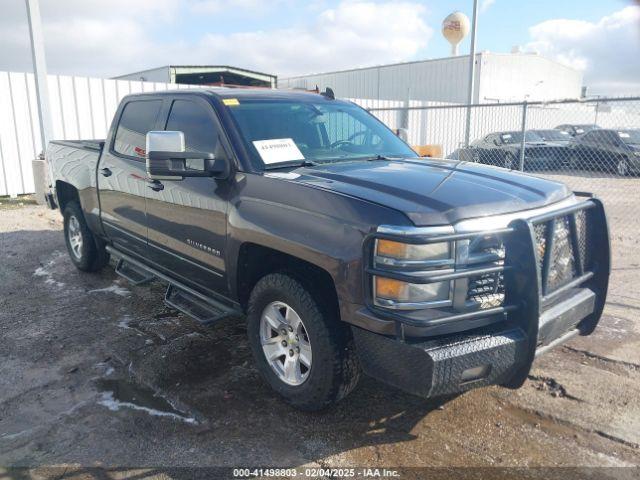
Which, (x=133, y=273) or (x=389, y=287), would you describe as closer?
(x=389, y=287)

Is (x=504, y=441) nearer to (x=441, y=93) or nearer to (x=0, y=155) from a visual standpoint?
(x=0, y=155)

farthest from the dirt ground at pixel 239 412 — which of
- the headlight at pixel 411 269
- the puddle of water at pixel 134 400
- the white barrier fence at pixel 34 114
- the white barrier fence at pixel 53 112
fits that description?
the white barrier fence at pixel 34 114

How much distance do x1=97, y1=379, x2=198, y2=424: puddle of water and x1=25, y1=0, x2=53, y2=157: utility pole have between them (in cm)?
881

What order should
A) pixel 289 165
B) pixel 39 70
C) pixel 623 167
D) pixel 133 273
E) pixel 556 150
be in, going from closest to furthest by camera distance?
pixel 289 165
pixel 133 273
pixel 39 70
pixel 623 167
pixel 556 150

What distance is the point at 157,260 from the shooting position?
14.6ft

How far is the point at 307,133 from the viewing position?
3.87 meters

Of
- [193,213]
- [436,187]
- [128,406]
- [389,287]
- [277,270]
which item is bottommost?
[128,406]

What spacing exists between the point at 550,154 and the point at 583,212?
12925mm

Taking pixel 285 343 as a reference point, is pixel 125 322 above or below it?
below

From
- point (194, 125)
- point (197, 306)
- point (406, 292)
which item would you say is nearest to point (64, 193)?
point (194, 125)

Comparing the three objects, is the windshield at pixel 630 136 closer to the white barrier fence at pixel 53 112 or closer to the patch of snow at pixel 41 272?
the white barrier fence at pixel 53 112

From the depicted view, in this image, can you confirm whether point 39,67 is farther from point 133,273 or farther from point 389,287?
point 389,287

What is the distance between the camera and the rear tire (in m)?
5.83

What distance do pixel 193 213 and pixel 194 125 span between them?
69 centimetres
